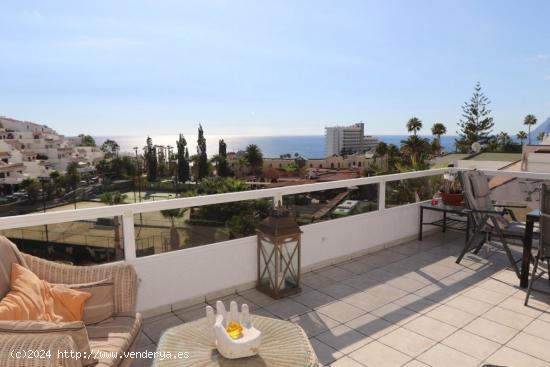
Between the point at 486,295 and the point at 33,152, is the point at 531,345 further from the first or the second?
the point at 33,152

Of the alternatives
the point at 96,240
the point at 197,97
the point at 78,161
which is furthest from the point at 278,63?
the point at 78,161

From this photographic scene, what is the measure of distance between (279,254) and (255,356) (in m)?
1.61

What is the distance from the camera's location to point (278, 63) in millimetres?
29922

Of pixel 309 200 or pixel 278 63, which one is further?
pixel 278 63

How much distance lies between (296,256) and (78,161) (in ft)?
283

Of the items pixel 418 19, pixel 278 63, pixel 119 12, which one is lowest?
pixel 418 19

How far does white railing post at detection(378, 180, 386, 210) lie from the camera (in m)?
4.52

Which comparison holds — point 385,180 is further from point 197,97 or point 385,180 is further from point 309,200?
point 197,97

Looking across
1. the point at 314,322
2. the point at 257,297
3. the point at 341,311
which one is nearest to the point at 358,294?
the point at 341,311

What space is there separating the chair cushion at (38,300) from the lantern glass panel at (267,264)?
1536 millimetres

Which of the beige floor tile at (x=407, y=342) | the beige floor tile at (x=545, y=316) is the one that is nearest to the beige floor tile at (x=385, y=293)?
the beige floor tile at (x=407, y=342)

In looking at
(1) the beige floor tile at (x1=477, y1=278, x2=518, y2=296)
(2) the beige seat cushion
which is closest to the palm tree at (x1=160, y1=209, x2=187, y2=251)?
(2) the beige seat cushion

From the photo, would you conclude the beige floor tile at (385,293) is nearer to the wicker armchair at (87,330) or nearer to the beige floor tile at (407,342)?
the beige floor tile at (407,342)

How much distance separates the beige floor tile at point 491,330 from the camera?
2.64m
